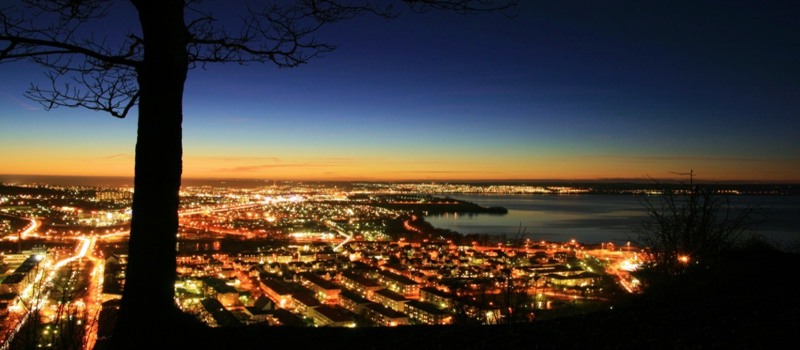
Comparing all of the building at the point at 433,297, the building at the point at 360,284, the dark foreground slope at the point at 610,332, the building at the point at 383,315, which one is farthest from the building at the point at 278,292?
the dark foreground slope at the point at 610,332

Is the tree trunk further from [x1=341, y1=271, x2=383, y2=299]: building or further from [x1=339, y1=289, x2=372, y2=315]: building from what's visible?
[x1=341, y1=271, x2=383, y2=299]: building

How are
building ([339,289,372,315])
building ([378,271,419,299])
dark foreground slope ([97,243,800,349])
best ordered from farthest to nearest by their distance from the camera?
building ([378,271,419,299]) < building ([339,289,372,315]) < dark foreground slope ([97,243,800,349])

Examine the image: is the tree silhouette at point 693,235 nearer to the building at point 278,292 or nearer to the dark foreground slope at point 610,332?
the dark foreground slope at point 610,332

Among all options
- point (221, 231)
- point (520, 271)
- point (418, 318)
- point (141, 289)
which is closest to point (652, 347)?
point (141, 289)

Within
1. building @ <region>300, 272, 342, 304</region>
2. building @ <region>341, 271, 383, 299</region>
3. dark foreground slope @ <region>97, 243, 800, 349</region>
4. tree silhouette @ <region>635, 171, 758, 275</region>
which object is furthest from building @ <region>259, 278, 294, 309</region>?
dark foreground slope @ <region>97, 243, 800, 349</region>

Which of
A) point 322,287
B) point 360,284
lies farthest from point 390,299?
point 322,287

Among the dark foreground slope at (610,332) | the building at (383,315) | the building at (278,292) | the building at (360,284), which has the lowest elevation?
the building at (278,292)
